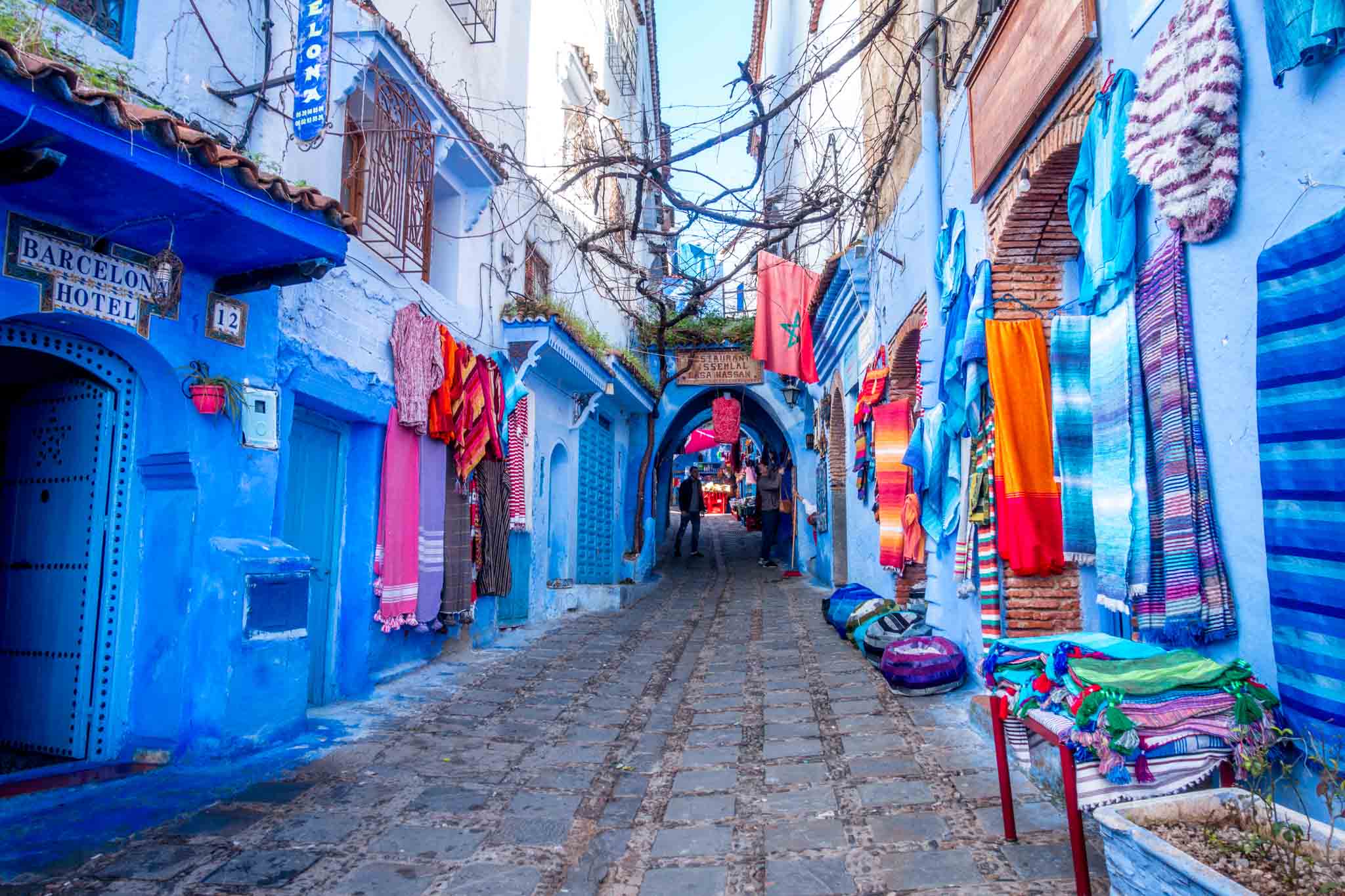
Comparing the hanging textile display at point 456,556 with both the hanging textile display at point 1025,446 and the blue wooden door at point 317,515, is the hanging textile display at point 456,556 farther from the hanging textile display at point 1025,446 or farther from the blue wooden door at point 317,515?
the hanging textile display at point 1025,446

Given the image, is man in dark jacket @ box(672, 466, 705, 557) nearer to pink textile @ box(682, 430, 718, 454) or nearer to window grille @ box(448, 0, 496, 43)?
pink textile @ box(682, 430, 718, 454)

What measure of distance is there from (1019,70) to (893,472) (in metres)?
3.81

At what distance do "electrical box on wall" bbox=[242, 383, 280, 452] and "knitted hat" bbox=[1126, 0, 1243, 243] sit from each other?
4585 millimetres

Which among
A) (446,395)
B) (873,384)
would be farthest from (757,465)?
(446,395)

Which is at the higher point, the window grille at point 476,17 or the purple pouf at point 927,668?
the window grille at point 476,17

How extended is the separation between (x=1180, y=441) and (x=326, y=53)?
487 cm

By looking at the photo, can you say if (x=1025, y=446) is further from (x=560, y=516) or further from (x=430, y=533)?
(x=560, y=516)

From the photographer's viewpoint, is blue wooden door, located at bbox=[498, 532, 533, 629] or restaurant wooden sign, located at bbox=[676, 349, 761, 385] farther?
restaurant wooden sign, located at bbox=[676, 349, 761, 385]

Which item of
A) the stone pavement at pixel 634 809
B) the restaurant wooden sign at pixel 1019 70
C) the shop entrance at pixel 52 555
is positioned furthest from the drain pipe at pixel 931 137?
the shop entrance at pixel 52 555

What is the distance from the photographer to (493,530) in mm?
7941

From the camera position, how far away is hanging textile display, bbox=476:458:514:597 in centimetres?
780

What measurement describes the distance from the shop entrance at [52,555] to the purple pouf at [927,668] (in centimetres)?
470

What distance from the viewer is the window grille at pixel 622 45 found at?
1496 cm

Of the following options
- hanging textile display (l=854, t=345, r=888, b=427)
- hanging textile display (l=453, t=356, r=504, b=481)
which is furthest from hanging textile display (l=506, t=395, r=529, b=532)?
hanging textile display (l=854, t=345, r=888, b=427)
